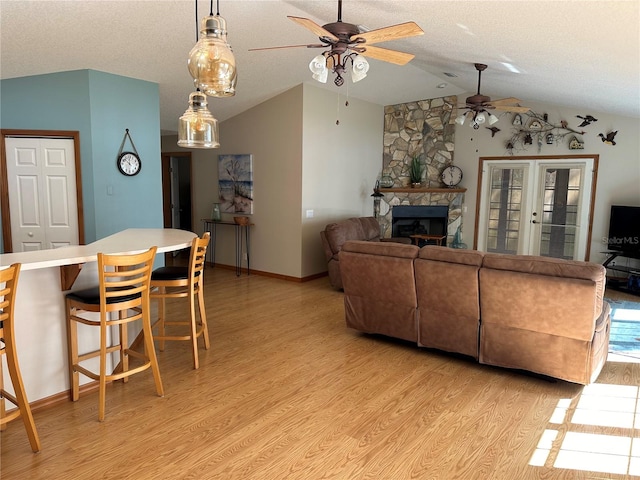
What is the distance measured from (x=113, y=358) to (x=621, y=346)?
4.54m

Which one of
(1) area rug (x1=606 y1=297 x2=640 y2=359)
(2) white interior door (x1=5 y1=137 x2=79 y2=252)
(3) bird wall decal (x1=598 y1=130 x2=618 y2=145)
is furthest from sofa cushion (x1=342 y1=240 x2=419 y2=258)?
(3) bird wall decal (x1=598 y1=130 x2=618 y2=145)

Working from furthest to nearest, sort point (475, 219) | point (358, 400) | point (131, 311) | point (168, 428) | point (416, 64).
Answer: point (475, 219), point (416, 64), point (131, 311), point (358, 400), point (168, 428)

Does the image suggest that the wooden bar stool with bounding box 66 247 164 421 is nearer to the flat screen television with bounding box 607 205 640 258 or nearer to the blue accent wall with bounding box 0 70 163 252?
the blue accent wall with bounding box 0 70 163 252

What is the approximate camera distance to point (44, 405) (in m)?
2.88

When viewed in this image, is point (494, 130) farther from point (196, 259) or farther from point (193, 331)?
point (193, 331)

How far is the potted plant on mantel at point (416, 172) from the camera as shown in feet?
26.3

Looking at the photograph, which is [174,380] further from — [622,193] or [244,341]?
[622,193]

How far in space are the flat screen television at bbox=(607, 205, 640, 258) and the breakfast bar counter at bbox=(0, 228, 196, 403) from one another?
6.42 m

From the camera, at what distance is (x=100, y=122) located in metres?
5.04

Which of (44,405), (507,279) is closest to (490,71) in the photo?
(507,279)

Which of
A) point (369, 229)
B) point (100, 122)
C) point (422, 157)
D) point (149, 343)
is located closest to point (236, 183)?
point (369, 229)

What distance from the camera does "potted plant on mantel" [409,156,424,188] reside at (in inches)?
316

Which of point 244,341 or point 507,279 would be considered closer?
point 507,279

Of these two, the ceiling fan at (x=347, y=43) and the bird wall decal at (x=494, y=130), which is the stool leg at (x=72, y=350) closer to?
the ceiling fan at (x=347, y=43)
